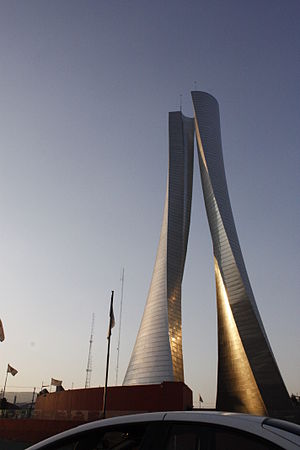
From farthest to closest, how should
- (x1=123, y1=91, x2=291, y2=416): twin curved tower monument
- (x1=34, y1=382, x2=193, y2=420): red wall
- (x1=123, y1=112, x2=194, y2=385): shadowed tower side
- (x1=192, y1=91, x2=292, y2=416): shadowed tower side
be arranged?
1. (x1=192, y1=91, x2=292, y2=416): shadowed tower side
2. (x1=123, y1=91, x2=291, y2=416): twin curved tower monument
3. (x1=123, y1=112, x2=194, y2=385): shadowed tower side
4. (x1=34, y1=382, x2=193, y2=420): red wall

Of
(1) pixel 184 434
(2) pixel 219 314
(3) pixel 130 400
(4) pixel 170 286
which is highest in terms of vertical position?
(4) pixel 170 286

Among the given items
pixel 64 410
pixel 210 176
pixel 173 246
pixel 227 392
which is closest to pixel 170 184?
pixel 210 176

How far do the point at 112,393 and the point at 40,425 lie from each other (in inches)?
132

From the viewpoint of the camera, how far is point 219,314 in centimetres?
3300

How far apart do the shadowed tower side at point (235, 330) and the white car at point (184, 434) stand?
1121 inches

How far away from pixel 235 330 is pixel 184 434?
29.5 m

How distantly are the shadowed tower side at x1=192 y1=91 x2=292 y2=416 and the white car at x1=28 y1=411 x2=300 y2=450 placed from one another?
28.5 metres

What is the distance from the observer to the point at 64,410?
2172 cm

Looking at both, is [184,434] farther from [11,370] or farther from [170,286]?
[11,370]

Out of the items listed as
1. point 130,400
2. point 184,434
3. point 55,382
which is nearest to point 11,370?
point 55,382

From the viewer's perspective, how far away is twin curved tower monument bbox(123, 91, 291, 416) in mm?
26016

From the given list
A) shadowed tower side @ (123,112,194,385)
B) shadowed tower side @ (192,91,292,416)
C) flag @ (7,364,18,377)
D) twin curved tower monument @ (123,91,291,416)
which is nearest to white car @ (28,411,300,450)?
shadowed tower side @ (123,112,194,385)

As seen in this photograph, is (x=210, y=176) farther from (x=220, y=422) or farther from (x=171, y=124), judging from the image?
(x=220, y=422)

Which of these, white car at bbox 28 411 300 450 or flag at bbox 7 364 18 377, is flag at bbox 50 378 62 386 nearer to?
flag at bbox 7 364 18 377
